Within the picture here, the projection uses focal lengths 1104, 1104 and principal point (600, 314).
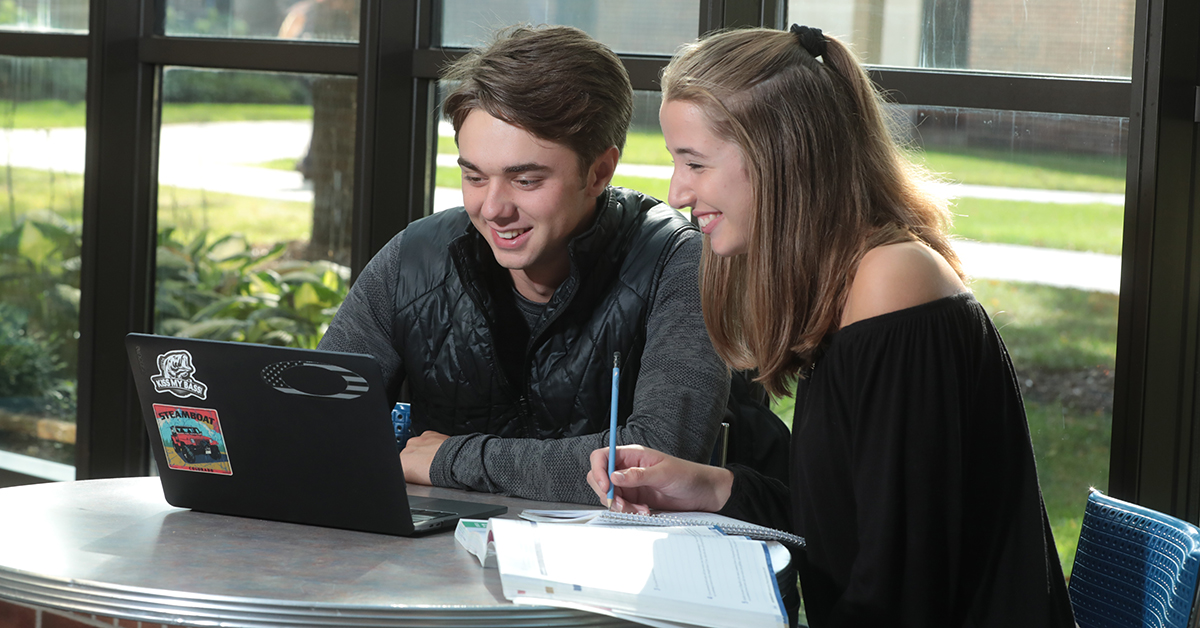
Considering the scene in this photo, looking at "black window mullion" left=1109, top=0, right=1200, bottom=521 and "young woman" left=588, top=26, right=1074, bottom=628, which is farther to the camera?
"black window mullion" left=1109, top=0, right=1200, bottom=521

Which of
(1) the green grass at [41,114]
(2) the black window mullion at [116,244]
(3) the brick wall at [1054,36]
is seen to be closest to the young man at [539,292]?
(3) the brick wall at [1054,36]

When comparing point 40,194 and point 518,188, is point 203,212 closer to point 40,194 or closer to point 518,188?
point 40,194

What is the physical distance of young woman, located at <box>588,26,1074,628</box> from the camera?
4.12 ft

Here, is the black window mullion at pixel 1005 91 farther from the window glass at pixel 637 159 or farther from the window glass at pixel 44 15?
the window glass at pixel 44 15

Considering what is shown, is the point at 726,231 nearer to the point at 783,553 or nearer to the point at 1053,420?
the point at 783,553

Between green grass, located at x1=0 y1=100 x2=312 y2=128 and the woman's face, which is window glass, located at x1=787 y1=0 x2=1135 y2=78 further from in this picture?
green grass, located at x1=0 y1=100 x2=312 y2=128

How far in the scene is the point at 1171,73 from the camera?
80.8 inches

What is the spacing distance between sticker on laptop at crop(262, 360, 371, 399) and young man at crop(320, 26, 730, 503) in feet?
1.26

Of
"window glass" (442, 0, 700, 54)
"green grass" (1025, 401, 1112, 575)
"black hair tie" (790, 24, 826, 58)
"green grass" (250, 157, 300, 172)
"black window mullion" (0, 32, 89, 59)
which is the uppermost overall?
"window glass" (442, 0, 700, 54)

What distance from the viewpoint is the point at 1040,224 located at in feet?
11.7

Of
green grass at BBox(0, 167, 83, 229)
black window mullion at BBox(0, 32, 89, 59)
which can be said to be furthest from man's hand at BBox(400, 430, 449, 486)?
green grass at BBox(0, 167, 83, 229)

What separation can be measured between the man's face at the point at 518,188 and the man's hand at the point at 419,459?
34 centimetres

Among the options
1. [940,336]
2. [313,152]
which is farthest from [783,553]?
[313,152]

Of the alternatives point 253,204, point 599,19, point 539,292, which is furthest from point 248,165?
point 539,292
